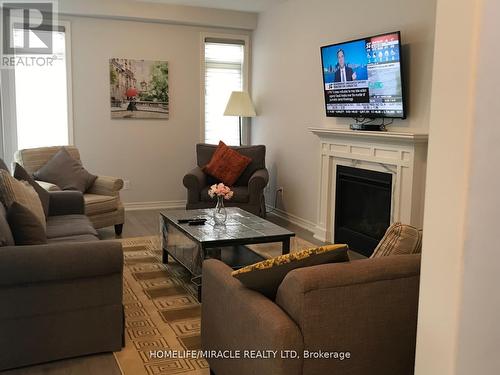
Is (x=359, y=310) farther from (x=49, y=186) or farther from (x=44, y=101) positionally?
(x=44, y=101)

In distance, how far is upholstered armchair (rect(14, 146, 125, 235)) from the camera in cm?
495

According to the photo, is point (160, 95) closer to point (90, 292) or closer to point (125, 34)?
point (125, 34)

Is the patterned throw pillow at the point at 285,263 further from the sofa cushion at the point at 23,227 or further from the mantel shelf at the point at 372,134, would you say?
the mantel shelf at the point at 372,134

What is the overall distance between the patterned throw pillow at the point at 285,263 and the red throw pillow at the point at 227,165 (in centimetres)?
390

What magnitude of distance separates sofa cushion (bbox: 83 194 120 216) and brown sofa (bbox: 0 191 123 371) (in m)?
2.17

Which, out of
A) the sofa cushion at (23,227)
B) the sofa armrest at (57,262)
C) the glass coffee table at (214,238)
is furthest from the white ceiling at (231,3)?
the sofa armrest at (57,262)

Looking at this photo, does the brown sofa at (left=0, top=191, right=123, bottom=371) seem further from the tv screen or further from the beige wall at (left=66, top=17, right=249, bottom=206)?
the beige wall at (left=66, top=17, right=249, bottom=206)

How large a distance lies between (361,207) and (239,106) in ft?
8.40

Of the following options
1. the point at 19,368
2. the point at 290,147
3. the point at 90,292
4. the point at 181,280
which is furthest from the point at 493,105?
the point at 290,147

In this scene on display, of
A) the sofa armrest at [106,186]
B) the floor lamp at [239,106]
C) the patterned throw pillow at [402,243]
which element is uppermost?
the floor lamp at [239,106]

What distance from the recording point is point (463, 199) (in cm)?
145

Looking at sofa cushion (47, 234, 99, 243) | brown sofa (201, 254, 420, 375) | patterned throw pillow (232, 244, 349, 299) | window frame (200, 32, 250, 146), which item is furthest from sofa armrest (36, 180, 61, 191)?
patterned throw pillow (232, 244, 349, 299)

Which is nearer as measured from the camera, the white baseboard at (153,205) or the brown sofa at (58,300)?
the brown sofa at (58,300)

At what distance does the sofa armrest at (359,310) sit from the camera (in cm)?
180
